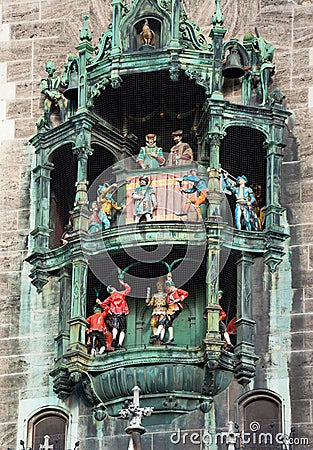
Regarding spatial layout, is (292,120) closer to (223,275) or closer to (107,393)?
(223,275)

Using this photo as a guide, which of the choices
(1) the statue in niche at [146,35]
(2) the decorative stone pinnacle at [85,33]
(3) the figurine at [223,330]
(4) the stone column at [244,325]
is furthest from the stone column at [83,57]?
(3) the figurine at [223,330]

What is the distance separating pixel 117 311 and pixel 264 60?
4.26 metres

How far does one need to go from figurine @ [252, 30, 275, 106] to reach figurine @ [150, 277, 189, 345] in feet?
9.91

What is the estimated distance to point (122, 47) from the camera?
29922 millimetres

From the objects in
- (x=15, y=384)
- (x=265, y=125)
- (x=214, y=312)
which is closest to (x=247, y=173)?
(x=265, y=125)

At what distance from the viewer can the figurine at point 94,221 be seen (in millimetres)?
29281

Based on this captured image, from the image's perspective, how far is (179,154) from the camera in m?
29.8

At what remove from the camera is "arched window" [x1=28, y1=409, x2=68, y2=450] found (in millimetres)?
28516

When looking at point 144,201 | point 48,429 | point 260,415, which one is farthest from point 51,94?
point 260,415

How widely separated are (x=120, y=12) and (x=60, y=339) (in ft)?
15.7

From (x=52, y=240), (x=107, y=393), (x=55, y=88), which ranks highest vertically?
(x=55, y=88)

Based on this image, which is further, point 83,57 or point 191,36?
point 83,57

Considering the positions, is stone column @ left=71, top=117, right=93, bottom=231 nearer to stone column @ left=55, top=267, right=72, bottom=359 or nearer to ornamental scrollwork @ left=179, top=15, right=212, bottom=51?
stone column @ left=55, top=267, right=72, bottom=359

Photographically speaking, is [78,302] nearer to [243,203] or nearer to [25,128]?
[243,203]
